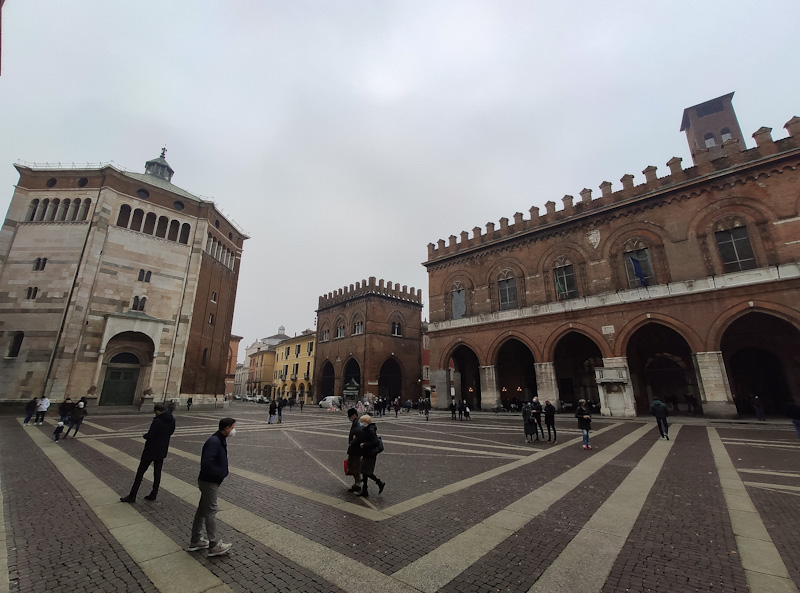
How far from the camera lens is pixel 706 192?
20469 mm

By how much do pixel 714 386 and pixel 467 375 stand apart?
56.7 ft

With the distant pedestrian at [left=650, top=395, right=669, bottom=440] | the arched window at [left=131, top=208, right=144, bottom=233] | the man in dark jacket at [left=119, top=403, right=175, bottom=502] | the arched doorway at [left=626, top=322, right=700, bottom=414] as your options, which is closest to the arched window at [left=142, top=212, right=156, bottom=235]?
the arched window at [left=131, top=208, right=144, bottom=233]

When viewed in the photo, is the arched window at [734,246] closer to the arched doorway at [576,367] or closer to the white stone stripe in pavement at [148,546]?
the arched doorway at [576,367]

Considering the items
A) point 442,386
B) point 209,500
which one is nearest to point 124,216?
point 442,386

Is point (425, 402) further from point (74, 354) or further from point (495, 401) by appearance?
point (74, 354)

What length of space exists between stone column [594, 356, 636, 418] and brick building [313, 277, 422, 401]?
23.3 metres

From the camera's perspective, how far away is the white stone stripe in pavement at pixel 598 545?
333 centimetres

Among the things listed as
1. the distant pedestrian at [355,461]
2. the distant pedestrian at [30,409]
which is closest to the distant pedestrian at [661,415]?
the distant pedestrian at [355,461]

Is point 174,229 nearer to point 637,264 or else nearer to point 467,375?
point 467,375

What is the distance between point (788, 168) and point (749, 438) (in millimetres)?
16076

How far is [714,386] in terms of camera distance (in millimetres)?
18328

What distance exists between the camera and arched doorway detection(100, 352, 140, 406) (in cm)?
2514

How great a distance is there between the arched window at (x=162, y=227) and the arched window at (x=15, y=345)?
11.3 meters

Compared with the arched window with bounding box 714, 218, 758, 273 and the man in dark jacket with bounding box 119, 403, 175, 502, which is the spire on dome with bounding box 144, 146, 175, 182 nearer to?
the man in dark jacket with bounding box 119, 403, 175, 502
